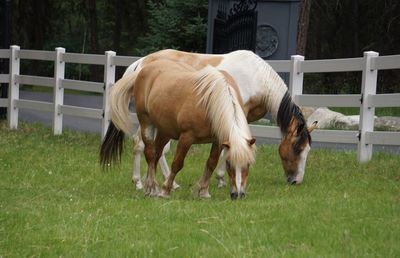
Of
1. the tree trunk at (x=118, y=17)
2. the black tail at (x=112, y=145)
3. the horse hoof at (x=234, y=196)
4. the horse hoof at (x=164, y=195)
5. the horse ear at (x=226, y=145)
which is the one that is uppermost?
the tree trunk at (x=118, y=17)

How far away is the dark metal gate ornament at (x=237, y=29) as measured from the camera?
573 inches

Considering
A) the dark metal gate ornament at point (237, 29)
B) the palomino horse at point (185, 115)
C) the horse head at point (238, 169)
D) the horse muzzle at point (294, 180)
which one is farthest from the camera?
the dark metal gate ornament at point (237, 29)

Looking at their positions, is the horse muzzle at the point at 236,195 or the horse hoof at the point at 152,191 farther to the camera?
the horse hoof at the point at 152,191

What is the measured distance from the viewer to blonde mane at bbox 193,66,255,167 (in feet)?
21.3

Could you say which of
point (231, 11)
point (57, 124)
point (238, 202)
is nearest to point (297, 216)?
point (238, 202)

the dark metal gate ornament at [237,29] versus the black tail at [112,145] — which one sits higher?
the dark metal gate ornament at [237,29]

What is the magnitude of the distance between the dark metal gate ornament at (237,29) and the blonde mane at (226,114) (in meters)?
7.52

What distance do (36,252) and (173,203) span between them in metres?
1.91

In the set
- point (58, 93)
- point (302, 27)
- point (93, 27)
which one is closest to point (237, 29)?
point (58, 93)

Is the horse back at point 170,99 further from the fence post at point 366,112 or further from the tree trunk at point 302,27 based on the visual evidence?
the tree trunk at point 302,27

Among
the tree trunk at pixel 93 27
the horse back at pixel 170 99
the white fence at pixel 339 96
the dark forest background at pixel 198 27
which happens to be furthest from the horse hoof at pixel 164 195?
the tree trunk at pixel 93 27

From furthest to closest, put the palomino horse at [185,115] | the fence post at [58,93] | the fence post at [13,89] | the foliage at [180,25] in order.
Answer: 1. the foliage at [180,25]
2. the fence post at [13,89]
3. the fence post at [58,93]
4. the palomino horse at [185,115]

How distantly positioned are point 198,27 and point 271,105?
14.3 metres

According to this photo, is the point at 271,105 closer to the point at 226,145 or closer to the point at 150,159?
the point at 150,159
